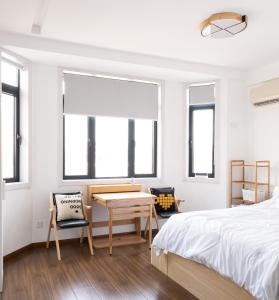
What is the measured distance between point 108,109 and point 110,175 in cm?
108

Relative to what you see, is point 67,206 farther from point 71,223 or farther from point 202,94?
point 202,94

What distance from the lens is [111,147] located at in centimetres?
486

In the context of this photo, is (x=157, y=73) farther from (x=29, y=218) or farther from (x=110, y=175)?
(x=29, y=218)

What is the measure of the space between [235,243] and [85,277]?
5.71ft

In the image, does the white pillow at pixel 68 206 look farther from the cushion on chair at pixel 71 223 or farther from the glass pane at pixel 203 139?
the glass pane at pixel 203 139

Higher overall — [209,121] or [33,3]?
[33,3]

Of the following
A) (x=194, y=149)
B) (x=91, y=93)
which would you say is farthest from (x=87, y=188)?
(x=194, y=149)

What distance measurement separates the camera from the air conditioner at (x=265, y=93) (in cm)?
435

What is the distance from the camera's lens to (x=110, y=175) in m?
4.84

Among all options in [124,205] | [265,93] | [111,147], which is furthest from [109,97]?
[265,93]

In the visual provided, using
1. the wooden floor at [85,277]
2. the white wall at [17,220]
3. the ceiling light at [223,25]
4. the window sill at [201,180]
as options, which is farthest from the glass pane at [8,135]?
the window sill at [201,180]

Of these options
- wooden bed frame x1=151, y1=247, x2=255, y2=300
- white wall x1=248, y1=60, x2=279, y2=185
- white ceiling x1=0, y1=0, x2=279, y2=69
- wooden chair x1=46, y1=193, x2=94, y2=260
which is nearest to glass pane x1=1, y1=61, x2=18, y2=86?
white ceiling x1=0, y1=0, x2=279, y2=69

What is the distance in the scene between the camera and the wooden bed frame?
2.24 metres

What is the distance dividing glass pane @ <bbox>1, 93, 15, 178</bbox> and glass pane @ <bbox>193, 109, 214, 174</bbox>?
9.80 ft
